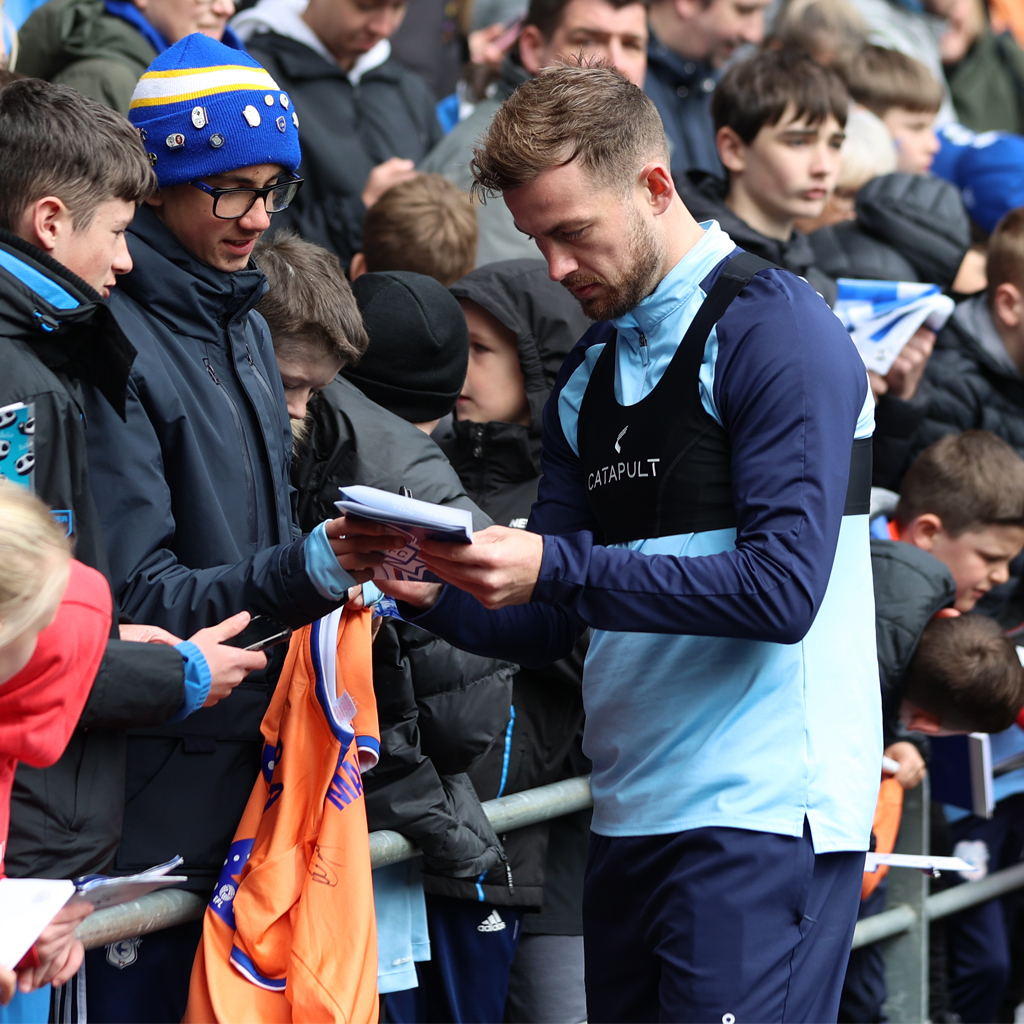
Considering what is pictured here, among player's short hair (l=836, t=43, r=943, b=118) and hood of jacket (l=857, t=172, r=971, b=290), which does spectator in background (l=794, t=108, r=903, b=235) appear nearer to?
hood of jacket (l=857, t=172, r=971, b=290)

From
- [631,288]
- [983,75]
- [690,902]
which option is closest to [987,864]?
[690,902]

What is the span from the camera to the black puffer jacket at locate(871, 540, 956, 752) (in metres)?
3.71

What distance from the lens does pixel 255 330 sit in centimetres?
271

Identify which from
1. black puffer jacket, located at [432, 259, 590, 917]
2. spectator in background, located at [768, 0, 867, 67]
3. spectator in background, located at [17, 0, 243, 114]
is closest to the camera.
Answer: black puffer jacket, located at [432, 259, 590, 917]

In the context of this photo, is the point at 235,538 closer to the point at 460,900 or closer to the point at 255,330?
the point at 255,330

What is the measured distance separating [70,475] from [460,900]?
1480mm

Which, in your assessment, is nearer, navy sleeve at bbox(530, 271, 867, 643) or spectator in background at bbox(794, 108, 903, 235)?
navy sleeve at bbox(530, 271, 867, 643)

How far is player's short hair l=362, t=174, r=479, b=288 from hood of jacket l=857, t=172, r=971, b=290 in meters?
1.92

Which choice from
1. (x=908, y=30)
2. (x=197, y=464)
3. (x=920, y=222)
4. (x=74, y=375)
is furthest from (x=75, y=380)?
(x=908, y=30)

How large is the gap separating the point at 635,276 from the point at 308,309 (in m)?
0.81

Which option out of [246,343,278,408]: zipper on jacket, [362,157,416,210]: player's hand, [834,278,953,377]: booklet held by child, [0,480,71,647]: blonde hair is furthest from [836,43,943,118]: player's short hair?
[0,480,71,647]: blonde hair

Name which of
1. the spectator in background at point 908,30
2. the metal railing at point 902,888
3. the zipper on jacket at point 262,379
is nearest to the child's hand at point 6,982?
the metal railing at point 902,888

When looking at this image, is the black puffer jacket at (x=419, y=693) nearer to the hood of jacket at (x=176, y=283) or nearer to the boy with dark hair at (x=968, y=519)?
the hood of jacket at (x=176, y=283)

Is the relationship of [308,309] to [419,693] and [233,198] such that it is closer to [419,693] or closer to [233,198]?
[233,198]
